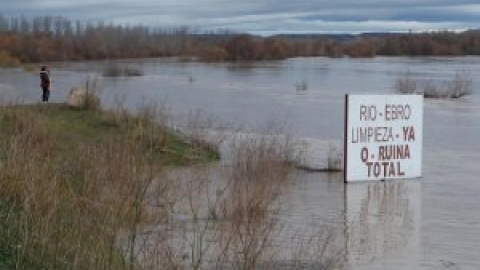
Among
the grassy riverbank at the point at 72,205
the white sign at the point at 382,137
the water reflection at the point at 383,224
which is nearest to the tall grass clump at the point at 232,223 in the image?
the grassy riverbank at the point at 72,205

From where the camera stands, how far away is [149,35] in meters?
151

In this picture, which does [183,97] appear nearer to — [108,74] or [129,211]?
[108,74]

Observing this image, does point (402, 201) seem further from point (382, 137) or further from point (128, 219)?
point (128, 219)

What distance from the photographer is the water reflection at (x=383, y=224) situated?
35.1 feet

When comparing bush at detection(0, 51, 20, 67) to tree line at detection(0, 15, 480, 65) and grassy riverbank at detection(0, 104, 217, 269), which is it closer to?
tree line at detection(0, 15, 480, 65)

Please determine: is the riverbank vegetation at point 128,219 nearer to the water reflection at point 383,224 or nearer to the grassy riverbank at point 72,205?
the grassy riverbank at point 72,205

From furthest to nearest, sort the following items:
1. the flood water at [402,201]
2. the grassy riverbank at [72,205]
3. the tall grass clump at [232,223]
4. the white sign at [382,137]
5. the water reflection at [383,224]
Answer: the white sign at [382,137] → the flood water at [402,201] → the water reflection at [383,224] → the tall grass clump at [232,223] → the grassy riverbank at [72,205]

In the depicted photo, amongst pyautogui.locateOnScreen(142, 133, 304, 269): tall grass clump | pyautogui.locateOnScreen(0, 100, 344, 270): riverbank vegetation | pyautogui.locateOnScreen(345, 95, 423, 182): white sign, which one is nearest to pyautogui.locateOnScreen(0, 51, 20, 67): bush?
pyautogui.locateOnScreen(345, 95, 423, 182): white sign

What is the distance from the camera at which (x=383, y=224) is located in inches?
503

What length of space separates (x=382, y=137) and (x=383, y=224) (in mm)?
4227

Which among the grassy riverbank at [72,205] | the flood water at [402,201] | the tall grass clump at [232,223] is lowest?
the flood water at [402,201]

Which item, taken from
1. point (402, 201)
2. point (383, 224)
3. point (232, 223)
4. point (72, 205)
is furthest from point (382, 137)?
point (72, 205)

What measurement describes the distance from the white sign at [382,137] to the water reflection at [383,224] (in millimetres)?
272

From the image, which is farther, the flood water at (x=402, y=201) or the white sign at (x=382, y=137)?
the white sign at (x=382, y=137)
